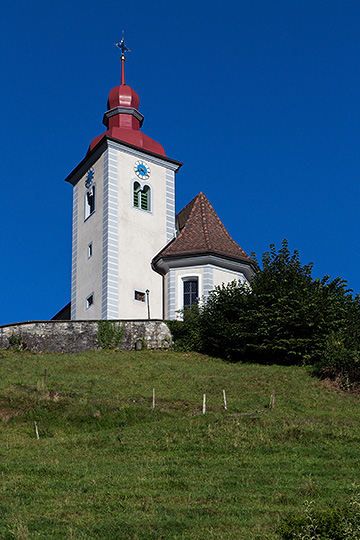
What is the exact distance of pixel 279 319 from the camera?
39594 mm

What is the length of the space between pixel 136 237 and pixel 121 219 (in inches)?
55.0

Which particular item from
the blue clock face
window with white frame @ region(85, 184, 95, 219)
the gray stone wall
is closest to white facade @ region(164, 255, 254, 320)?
the gray stone wall

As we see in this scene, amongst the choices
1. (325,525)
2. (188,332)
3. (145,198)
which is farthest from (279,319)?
(325,525)

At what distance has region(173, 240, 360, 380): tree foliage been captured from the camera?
39.5m

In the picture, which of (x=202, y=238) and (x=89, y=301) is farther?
(x=89, y=301)

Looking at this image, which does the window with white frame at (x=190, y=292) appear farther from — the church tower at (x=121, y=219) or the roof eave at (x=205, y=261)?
the church tower at (x=121, y=219)

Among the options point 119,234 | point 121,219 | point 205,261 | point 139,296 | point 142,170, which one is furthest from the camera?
point 142,170

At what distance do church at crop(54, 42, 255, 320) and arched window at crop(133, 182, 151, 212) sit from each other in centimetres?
6

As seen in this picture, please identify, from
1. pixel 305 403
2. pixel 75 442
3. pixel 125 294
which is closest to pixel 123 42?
pixel 125 294

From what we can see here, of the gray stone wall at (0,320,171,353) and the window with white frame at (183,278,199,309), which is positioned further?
the window with white frame at (183,278,199,309)

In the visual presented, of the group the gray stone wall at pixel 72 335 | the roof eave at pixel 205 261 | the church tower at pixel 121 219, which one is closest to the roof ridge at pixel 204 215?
the roof eave at pixel 205 261

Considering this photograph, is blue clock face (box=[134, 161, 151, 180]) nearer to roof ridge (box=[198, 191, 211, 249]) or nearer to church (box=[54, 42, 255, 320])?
church (box=[54, 42, 255, 320])

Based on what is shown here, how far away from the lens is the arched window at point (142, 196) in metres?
50.1

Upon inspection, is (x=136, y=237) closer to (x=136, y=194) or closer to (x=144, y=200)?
(x=144, y=200)
